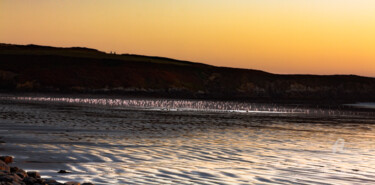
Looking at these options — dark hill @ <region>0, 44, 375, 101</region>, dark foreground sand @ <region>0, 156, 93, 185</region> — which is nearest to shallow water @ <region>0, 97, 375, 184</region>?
dark foreground sand @ <region>0, 156, 93, 185</region>

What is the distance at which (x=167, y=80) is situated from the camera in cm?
16362

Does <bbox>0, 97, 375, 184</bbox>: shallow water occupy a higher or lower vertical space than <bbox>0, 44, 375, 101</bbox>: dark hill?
lower

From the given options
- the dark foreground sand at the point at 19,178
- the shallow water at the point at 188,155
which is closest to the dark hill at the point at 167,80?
the shallow water at the point at 188,155

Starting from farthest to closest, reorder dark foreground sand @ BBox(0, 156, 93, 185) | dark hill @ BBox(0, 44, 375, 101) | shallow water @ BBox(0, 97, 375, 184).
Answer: dark hill @ BBox(0, 44, 375, 101), shallow water @ BBox(0, 97, 375, 184), dark foreground sand @ BBox(0, 156, 93, 185)

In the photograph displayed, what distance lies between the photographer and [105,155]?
923 inches

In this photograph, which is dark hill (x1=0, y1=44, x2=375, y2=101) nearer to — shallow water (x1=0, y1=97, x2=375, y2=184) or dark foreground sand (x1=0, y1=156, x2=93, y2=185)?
shallow water (x1=0, y1=97, x2=375, y2=184)

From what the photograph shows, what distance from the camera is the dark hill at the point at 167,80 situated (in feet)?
473

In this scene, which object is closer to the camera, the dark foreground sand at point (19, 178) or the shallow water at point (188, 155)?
the dark foreground sand at point (19, 178)

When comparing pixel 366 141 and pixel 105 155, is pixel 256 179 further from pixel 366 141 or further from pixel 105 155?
pixel 366 141

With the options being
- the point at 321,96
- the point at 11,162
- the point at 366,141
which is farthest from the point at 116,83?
the point at 11,162

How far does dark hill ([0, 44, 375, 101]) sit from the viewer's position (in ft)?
473

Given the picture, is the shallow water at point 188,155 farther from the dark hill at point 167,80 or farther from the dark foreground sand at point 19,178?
the dark hill at point 167,80

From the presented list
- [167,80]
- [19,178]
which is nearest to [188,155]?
[19,178]

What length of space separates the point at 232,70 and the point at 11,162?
161 metres
